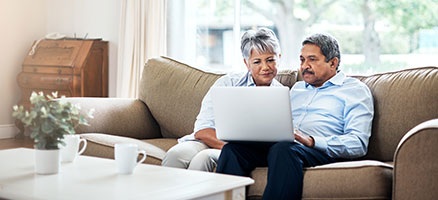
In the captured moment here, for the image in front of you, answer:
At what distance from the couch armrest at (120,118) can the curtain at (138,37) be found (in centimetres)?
173

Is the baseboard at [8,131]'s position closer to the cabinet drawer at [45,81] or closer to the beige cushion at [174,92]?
the cabinet drawer at [45,81]

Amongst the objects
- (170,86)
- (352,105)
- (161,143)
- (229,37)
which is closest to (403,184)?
(352,105)

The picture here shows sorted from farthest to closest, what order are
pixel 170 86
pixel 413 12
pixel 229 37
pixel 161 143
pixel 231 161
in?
pixel 229 37
pixel 413 12
pixel 170 86
pixel 161 143
pixel 231 161

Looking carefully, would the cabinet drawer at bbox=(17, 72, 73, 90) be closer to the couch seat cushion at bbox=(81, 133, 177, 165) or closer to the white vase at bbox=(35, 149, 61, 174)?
the couch seat cushion at bbox=(81, 133, 177, 165)

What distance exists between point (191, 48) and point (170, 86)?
172 cm

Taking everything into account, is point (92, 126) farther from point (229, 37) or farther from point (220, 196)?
point (229, 37)

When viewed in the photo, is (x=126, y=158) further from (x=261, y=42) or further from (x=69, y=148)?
(x=261, y=42)

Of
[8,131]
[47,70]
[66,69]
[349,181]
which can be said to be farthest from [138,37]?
[349,181]

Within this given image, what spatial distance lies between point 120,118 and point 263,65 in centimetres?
91

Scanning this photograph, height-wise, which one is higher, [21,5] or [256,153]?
[21,5]

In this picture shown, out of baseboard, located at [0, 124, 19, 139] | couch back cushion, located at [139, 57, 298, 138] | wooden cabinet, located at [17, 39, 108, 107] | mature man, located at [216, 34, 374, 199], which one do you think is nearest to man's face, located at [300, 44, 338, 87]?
mature man, located at [216, 34, 374, 199]

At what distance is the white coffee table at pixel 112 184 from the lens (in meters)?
1.70

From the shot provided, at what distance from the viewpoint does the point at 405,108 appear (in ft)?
9.02

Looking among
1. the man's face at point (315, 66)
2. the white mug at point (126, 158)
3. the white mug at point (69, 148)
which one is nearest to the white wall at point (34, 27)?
the man's face at point (315, 66)
